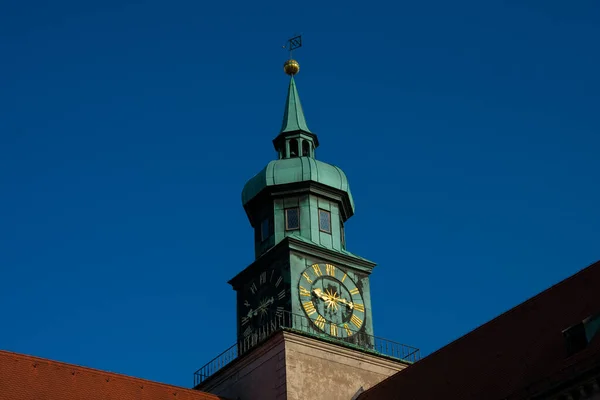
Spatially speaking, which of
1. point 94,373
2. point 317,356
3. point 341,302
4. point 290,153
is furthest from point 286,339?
point 290,153

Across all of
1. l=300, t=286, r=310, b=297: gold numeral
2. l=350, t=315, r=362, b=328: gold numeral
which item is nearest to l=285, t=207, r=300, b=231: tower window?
l=300, t=286, r=310, b=297: gold numeral

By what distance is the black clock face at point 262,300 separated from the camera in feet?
105

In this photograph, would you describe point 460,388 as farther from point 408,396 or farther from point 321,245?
point 321,245

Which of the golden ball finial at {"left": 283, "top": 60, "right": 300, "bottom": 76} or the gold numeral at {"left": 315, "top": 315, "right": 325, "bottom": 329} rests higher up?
the golden ball finial at {"left": 283, "top": 60, "right": 300, "bottom": 76}

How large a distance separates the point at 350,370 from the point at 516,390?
8121 millimetres

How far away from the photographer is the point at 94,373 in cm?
2836

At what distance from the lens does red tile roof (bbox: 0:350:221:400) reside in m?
26.7

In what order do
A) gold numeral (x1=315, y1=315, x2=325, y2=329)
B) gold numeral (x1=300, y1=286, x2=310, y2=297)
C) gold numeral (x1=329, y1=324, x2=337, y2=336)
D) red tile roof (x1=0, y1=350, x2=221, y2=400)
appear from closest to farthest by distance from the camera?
red tile roof (x1=0, y1=350, x2=221, y2=400)
gold numeral (x1=315, y1=315, x2=325, y2=329)
gold numeral (x1=329, y1=324, x2=337, y2=336)
gold numeral (x1=300, y1=286, x2=310, y2=297)

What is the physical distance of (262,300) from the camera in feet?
107

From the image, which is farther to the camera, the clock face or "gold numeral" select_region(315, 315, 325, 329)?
the clock face

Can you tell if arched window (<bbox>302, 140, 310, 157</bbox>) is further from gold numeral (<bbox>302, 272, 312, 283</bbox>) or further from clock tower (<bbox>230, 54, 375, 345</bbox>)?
gold numeral (<bbox>302, 272, 312, 283</bbox>)

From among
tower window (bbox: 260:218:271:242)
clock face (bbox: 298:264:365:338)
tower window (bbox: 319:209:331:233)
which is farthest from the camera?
tower window (bbox: 260:218:271:242)

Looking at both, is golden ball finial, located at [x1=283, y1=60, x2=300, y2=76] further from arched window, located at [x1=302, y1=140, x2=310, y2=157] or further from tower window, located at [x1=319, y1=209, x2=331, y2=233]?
tower window, located at [x1=319, y1=209, x2=331, y2=233]

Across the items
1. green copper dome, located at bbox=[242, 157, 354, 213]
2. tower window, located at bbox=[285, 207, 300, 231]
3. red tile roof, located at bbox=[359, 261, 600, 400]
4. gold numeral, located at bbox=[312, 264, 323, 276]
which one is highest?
green copper dome, located at bbox=[242, 157, 354, 213]
